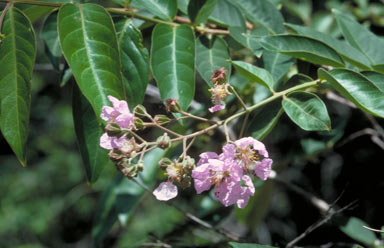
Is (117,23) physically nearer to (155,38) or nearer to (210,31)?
(155,38)

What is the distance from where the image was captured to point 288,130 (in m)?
2.45

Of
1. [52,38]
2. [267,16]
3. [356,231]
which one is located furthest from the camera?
[356,231]

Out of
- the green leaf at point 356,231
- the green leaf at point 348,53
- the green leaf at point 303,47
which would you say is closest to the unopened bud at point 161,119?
the green leaf at point 303,47

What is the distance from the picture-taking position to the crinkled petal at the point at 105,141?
1128 millimetres

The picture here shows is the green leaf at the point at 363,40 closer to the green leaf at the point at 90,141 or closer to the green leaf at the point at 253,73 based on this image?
the green leaf at the point at 253,73

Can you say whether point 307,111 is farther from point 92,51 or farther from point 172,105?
point 92,51

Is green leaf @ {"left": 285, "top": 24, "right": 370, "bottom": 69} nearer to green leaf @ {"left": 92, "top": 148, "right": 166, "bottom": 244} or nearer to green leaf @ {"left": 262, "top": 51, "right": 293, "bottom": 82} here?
green leaf @ {"left": 262, "top": 51, "right": 293, "bottom": 82}

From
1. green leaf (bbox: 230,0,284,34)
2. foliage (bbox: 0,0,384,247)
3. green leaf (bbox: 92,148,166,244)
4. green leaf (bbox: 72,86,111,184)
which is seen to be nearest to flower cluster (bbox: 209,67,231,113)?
foliage (bbox: 0,0,384,247)

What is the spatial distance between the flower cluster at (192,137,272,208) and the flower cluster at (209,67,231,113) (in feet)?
0.41

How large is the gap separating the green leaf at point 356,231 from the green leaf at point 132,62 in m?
1.07

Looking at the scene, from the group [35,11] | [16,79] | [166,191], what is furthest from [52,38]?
[166,191]

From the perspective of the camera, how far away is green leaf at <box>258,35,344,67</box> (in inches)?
47.3

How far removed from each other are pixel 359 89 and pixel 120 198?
4.33 ft

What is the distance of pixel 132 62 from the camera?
1.27m
